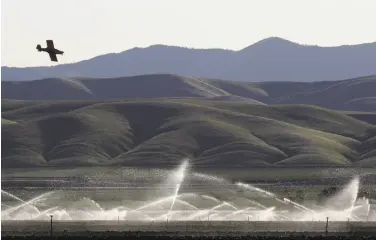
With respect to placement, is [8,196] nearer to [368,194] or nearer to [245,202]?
[245,202]

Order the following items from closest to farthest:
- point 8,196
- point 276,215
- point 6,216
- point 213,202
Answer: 1. point 6,216
2. point 276,215
3. point 213,202
4. point 8,196

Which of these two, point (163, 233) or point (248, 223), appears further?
point (248, 223)

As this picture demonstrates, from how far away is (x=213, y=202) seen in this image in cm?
16188

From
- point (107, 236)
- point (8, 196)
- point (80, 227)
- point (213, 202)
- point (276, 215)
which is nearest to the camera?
point (107, 236)

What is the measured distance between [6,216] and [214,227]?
32.8m

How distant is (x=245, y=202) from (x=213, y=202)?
523cm

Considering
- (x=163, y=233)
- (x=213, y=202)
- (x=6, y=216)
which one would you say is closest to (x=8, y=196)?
(x=213, y=202)

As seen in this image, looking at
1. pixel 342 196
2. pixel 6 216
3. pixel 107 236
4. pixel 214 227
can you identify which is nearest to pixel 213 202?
pixel 342 196

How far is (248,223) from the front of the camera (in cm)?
Result: 10756

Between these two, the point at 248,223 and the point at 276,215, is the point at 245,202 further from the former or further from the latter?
the point at 248,223

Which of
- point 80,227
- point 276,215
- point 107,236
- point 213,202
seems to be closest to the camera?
point 107,236

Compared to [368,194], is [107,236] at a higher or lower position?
lower

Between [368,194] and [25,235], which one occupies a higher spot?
[368,194]

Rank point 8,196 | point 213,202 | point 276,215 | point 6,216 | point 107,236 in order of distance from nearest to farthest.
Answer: point 107,236 → point 6,216 → point 276,215 → point 213,202 → point 8,196
